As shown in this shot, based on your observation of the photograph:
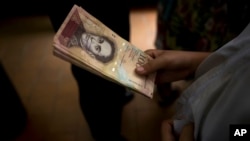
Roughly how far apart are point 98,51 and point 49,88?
100 cm

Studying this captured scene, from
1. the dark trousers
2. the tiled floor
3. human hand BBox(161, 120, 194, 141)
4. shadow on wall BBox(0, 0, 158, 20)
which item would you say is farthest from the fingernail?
shadow on wall BBox(0, 0, 158, 20)

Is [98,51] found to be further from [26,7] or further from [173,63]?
[26,7]

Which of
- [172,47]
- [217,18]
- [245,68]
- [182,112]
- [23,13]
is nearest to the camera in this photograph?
[245,68]

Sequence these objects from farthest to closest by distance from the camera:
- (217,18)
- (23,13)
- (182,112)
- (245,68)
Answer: (23,13) → (217,18) → (182,112) → (245,68)

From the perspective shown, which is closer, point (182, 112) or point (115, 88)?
point (182, 112)

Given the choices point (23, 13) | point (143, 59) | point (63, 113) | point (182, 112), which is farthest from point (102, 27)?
point (23, 13)

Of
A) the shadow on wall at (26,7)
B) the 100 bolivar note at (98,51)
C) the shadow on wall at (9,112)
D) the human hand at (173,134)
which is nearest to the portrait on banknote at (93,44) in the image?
the 100 bolivar note at (98,51)

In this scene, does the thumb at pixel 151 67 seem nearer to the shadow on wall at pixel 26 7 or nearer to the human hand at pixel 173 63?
the human hand at pixel 173 63

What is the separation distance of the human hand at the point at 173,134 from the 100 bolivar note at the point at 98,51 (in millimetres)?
82

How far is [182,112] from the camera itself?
56cm

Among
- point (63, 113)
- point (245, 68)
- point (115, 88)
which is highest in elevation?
point (245, 68)

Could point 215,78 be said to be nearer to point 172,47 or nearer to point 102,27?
point 102,27

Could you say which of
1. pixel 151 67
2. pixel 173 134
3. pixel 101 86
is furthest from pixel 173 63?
pixel 101 86

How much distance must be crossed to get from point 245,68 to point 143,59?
0.91ft
